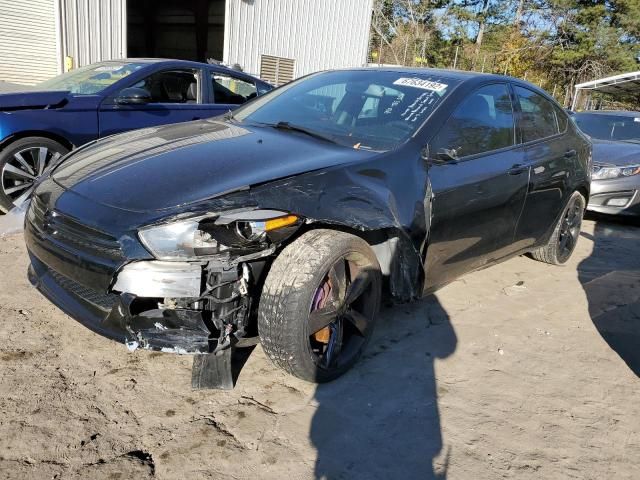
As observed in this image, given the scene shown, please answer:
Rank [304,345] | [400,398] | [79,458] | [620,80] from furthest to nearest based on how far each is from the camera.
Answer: [620,80], [400,398], [304,345], [79,458]

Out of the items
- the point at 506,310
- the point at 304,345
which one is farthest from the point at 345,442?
the point at 506,310

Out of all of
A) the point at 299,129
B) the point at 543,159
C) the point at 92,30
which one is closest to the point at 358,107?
the point at 299,129

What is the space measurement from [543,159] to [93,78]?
4.41 metres

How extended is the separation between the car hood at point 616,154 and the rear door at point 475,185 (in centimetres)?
412

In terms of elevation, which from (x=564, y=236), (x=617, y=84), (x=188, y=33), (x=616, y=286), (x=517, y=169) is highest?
(x=188, y=33)

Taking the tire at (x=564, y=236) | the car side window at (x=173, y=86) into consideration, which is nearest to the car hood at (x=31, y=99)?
the car side window at (x=173, y=86)

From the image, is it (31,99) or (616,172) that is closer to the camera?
(31,99)

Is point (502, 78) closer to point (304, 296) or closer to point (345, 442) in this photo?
point (304, 296)

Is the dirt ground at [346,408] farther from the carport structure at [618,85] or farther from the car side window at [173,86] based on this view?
the carport structure at [618,85]

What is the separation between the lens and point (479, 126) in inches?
139

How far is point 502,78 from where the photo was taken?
12.9 feet

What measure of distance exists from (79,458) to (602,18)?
36.7 metres

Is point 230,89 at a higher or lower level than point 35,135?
higher

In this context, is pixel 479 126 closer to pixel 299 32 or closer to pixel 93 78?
pixel 93 78
